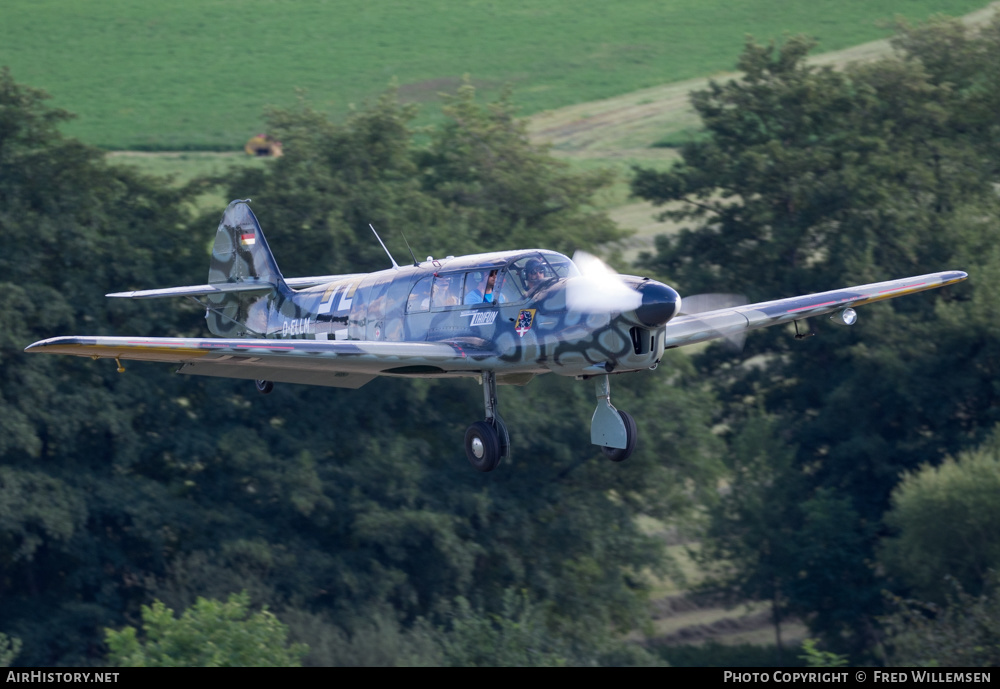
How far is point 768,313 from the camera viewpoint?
18766mm

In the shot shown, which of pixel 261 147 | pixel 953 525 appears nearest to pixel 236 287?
pixel 953 525

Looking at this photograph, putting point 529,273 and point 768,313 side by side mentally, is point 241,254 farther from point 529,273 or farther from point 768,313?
point 768,313

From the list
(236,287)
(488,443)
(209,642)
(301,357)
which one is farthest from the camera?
(209,642)

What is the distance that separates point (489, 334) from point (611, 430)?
210cm

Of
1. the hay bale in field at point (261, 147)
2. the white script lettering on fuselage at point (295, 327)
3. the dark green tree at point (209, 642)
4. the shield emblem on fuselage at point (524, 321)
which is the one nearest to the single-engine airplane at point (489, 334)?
the shield emblem on fuselage at point (524, 321)

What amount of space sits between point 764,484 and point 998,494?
12502mm

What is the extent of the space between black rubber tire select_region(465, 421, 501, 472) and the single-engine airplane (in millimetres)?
15

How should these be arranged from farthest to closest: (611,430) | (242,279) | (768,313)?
(242,279), (768,313), (611,430)

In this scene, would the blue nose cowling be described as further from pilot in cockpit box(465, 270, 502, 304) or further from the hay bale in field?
the hay bale in field

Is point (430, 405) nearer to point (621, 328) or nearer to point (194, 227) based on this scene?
point (194, 227)

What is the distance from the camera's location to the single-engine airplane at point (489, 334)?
15.2 metres

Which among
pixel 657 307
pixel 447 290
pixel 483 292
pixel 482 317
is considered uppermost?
pixel 657 307

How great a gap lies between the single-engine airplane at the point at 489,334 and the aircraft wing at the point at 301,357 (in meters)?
0.02

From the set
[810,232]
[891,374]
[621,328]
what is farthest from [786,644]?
[621,328]
